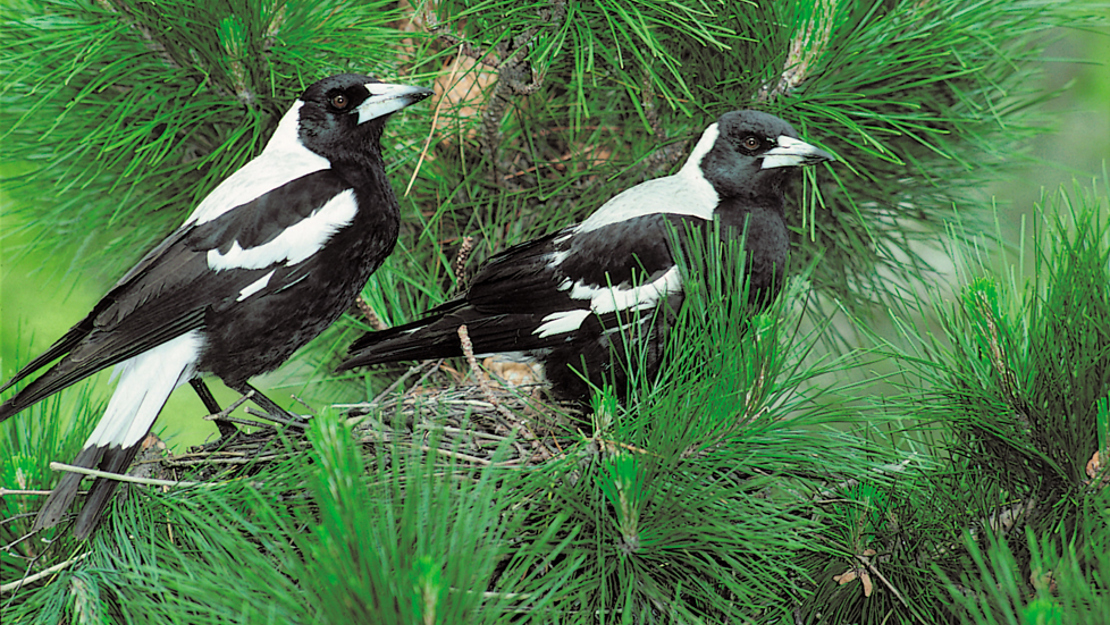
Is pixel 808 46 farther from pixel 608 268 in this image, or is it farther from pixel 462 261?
pixel 462 261

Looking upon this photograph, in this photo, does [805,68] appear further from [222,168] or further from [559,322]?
[222,168]

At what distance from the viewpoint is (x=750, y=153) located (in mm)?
1621

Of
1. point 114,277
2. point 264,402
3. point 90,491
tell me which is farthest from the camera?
point 114,277

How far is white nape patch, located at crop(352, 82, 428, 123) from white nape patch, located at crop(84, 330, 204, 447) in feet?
1.80

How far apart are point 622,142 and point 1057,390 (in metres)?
1.18

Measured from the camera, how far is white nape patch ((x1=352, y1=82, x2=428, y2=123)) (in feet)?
5.17

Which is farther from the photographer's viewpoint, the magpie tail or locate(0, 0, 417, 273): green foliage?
locate(0, 0, 417, 273): green foliage

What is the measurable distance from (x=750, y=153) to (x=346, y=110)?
825 millimetres

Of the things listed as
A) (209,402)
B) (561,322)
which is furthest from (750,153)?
(209,402)

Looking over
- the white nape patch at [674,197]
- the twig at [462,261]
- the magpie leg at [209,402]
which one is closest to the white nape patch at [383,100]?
the twig at [462,261]

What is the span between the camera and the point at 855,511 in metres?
1.17

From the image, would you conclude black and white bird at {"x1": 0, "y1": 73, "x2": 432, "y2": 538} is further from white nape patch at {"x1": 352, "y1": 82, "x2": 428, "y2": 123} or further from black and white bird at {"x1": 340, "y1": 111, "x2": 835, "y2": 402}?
black and white bird at {"x1": 340, "y1": 111, "x2": 835, "y2": 402}

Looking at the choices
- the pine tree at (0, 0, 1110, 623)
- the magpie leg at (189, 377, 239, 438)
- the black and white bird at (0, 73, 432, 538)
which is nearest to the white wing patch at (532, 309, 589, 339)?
the pine tree at (0, 0, 1110, 623)

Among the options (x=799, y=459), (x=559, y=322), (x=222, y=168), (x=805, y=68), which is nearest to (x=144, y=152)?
(x=222, y=168)
